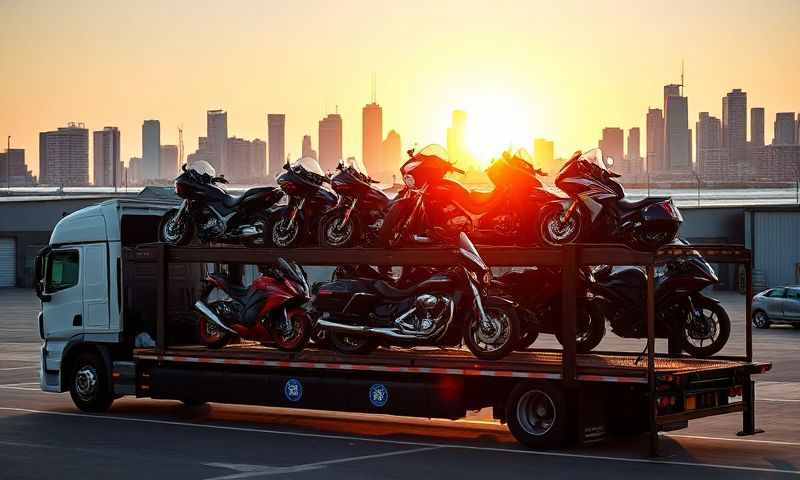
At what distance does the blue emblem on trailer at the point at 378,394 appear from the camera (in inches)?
604

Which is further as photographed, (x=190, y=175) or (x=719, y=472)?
(x=190, y=175)

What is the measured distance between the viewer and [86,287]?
18.8 meters

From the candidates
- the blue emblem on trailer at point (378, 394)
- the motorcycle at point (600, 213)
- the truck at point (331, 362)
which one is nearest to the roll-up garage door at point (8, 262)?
the truck at point (331, 362)

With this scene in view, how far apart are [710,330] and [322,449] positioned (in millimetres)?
5202

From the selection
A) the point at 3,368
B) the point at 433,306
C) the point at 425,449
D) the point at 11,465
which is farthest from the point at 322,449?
the point at 3,368

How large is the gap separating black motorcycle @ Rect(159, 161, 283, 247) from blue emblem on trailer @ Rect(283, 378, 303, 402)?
96.1 inches

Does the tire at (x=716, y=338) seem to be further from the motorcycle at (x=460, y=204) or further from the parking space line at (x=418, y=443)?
the motorcycle at (x=460, y=204)

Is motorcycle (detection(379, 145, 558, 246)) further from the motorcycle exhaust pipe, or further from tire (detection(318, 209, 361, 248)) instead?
the motorcycle exhaust pipe

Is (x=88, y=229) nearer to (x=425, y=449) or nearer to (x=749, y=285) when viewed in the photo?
(x=425, y=449)

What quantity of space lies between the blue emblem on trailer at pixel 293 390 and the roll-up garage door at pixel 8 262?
57.9 meters

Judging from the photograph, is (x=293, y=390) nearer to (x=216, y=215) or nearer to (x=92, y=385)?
(x=216, y=215)

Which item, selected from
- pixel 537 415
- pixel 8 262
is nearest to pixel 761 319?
pixel 537 415

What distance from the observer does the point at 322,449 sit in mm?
14812

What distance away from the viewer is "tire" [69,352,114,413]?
1847 centimetres
